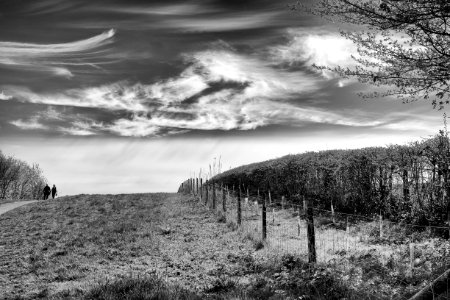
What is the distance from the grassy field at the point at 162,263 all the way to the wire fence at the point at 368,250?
98mm

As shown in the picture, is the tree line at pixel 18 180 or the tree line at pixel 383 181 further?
the tree line at pixel 18 180

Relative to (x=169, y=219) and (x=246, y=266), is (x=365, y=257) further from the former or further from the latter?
(x=169, y=219)

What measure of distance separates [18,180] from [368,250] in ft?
230

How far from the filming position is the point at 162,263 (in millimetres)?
11430

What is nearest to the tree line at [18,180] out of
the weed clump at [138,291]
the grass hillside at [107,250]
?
the grass hillside at [107,250]

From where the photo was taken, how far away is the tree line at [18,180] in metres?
63.2

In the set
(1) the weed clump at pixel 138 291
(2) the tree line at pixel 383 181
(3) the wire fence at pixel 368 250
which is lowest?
(1) the weed clump at pixel 138 291

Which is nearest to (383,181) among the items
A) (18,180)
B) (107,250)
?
(107,250)

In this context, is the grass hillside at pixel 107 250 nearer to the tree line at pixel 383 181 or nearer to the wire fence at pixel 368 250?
the wire fence at pixel 368 250

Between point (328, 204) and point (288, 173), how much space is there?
5.27 m

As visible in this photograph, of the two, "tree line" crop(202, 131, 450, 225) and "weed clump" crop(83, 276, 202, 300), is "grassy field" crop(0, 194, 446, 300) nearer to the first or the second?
"weed clump" crop(83, 276, 202, 300)

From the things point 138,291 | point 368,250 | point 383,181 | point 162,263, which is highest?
point 383,181

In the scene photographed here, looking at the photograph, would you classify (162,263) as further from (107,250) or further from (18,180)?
(18,180)

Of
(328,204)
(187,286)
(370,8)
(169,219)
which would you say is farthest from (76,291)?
(328,204)
